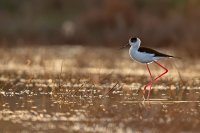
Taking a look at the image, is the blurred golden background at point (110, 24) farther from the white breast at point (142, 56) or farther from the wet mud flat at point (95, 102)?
the white breast at point (142, 56)

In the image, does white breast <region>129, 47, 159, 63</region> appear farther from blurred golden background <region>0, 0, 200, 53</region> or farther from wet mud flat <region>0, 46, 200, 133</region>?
blurred golden background <region>0, 0, 200, 53</region>

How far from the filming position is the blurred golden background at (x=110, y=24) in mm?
21391

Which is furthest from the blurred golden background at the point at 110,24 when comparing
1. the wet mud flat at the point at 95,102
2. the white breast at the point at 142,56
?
the white breast at the point at 142,56

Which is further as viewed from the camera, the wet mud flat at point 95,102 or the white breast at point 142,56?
the white breast at point 142,56

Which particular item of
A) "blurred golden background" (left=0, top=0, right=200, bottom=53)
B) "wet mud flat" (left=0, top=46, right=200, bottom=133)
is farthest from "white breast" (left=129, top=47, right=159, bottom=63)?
"blurred golden background" (left=0, top=0, right=200, bottom=53)

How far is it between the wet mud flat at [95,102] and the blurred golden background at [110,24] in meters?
4.51

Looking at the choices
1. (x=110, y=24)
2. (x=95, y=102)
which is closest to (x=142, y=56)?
(x=95, y=102)

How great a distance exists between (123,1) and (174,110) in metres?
16.6

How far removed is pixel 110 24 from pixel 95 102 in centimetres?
1453

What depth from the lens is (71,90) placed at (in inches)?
397

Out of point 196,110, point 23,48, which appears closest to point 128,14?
point 23,48

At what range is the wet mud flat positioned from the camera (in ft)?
25.2

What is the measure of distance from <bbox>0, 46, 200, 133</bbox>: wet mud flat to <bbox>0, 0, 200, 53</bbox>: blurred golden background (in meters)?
4.51

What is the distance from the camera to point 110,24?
78.0 feet
